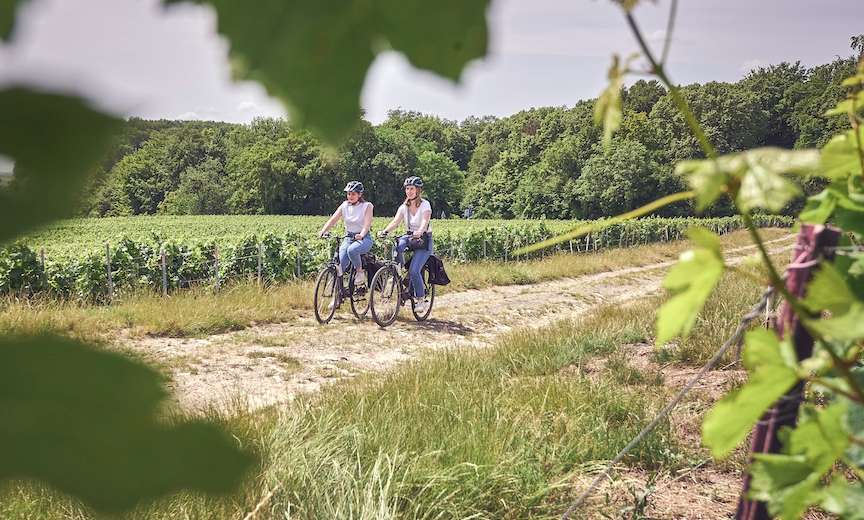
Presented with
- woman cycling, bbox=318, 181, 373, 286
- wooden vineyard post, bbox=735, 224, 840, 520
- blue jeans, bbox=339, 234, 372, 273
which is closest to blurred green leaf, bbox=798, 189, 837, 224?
wooden vineyard post, bbox=735, 224, 840, 520

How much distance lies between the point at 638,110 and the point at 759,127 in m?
10.9

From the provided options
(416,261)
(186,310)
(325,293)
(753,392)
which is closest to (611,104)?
(753,392)

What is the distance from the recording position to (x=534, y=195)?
49.5m

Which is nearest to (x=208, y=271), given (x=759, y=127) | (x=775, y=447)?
(x=775, y=447)

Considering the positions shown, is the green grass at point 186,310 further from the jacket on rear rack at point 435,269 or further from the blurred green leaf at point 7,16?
the blurred green leaf at point 7,16

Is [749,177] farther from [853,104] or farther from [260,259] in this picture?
[260,259]

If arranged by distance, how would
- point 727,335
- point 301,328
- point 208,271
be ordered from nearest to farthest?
point 727,335 < point 301,328 < point 208,271

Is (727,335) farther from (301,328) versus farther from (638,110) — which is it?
(638,110)

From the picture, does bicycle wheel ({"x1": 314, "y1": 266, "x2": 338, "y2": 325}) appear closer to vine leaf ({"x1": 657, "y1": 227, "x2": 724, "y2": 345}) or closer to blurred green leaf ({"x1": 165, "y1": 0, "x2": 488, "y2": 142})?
vine leaf ({"x1": 657, "y1": 227, "x2": 724, "y2": 345})

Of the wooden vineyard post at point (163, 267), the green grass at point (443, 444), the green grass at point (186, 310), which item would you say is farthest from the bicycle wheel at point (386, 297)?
the wooden vineyard post at point (163, 267)

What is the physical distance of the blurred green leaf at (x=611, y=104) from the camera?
22.3 inches

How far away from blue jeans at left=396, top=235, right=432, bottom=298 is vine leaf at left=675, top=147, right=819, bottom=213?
6.44m

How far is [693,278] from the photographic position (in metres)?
0.50

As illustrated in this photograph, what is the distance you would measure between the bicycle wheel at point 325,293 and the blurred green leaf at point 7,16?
685 cm
